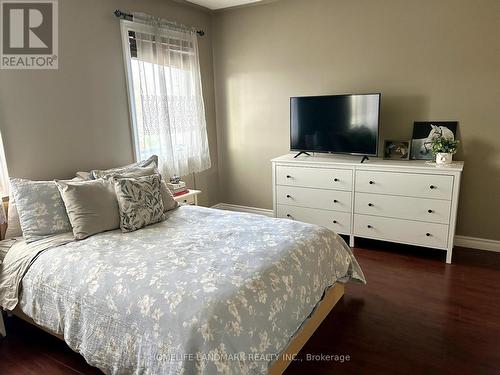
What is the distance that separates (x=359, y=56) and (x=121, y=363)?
3354 mm

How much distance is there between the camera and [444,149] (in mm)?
3168

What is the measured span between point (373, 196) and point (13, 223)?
2910 millimetres

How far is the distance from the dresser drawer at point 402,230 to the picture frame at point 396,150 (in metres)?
0.65

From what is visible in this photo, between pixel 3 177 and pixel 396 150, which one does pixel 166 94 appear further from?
pixel 396 150

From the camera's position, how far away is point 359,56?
3.63m

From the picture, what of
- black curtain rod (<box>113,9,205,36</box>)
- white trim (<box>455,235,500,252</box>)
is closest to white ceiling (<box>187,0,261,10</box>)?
black curtain rod (<box>113,9,205,36</box>)

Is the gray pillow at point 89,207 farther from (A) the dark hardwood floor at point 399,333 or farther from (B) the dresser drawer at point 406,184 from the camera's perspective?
(B) the dresser drawer at point 406,184

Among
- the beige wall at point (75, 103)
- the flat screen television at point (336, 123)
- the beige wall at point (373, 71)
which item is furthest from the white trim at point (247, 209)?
the beige wall at point (75, 103)

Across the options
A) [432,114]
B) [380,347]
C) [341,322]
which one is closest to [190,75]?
[432,114]

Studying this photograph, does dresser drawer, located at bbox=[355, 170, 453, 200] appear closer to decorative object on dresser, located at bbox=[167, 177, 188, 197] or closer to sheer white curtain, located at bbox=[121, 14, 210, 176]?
decorative object on dresser, located at bbox=[167, 177, 188, 197]

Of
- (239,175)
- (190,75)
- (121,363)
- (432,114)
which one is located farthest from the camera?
(239,175)

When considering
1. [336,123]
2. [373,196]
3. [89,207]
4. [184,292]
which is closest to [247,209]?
[336,123]

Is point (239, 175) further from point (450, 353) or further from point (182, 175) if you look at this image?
point (450, 353)

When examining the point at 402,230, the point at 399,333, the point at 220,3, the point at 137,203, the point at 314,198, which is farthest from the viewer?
the point at 220,3
